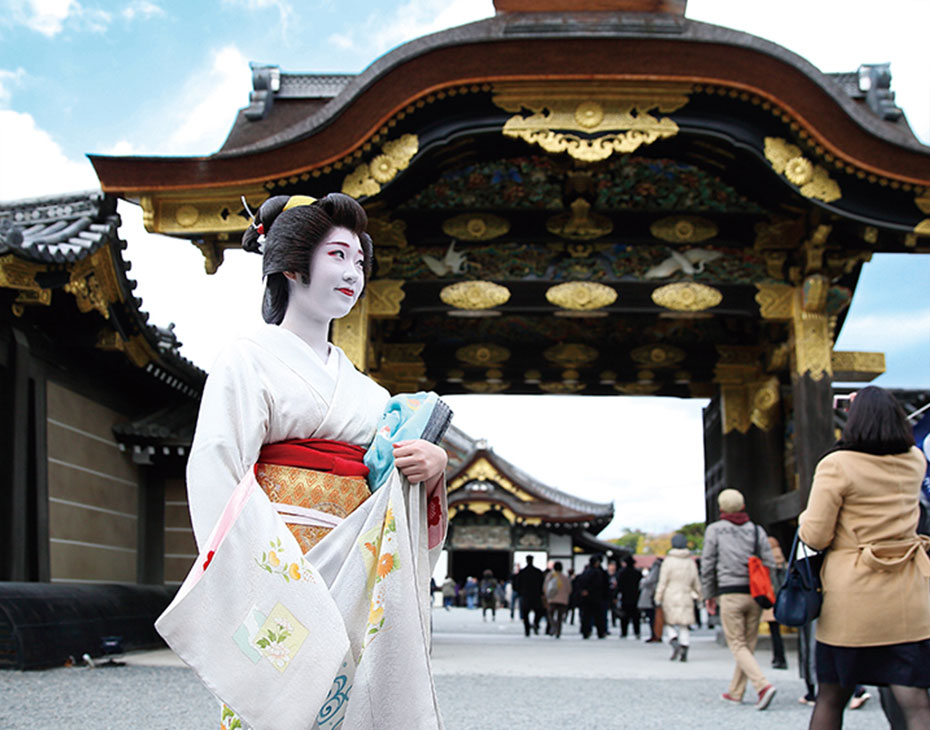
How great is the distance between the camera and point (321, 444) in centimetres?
232

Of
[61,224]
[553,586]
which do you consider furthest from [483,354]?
[553,586]

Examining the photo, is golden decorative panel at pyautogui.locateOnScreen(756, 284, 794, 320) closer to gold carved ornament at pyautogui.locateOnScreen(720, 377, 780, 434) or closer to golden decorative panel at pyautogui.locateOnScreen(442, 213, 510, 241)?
gold carved ornament at pyautogui.locateOnScreen(720, 377, 780, 434)

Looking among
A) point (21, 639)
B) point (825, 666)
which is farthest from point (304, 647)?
point (21, 639)

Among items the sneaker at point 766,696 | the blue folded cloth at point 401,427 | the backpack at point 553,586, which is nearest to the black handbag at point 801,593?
the blue folded cloth at point 401,427

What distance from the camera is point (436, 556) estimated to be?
2.50 metres

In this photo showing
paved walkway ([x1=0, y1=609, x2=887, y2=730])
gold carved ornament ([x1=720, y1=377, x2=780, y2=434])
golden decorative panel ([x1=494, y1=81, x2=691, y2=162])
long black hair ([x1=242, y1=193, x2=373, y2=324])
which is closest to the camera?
long black hair ([x1=242, y1=193, x2=373, y2=324])

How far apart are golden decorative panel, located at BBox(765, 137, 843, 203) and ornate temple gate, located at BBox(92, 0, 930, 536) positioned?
18 millimetres

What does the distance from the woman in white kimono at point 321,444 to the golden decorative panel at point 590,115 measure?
5.32 m

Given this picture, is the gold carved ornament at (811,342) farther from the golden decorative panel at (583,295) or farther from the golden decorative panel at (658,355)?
the golden decorative panel at (658,355)

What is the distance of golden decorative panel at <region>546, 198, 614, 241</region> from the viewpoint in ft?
28.9

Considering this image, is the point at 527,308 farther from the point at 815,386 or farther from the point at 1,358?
the point at 1,358

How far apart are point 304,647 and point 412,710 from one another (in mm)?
313

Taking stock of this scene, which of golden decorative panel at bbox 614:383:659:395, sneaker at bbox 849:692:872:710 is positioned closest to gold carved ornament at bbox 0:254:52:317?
sneaker at bbox 849:692:872:710

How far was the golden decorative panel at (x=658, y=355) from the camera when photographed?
1098 centimetres
